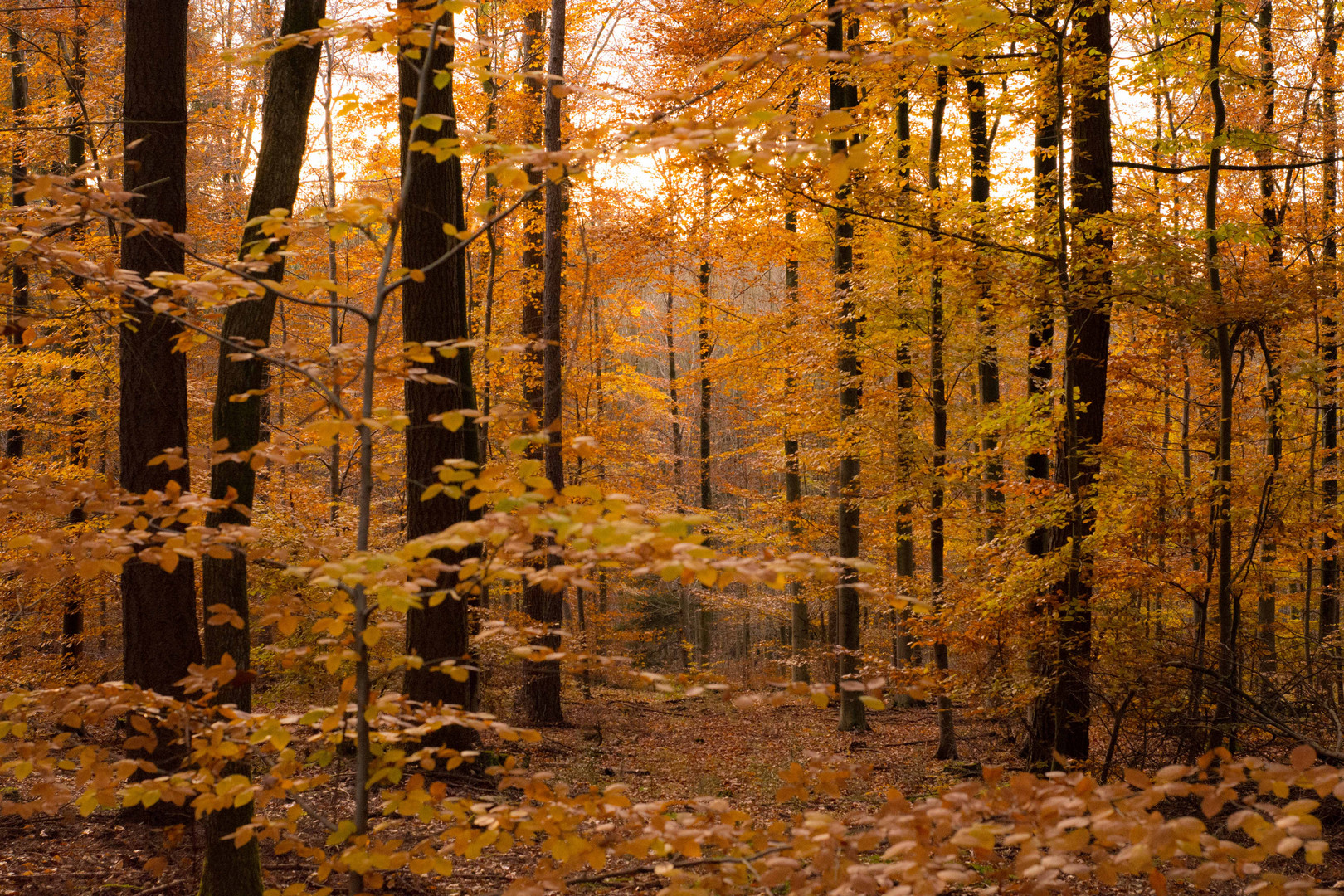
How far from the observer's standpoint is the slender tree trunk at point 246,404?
150 inches

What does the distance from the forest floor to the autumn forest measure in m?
0.06

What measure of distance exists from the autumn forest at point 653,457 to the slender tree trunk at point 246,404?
30 millimetres

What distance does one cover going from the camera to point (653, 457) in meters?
15.0

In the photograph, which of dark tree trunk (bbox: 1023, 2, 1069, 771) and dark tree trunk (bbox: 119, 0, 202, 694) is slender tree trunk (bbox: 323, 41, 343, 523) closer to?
dark tree trunk (bbox: 119, 0, 202, 694)

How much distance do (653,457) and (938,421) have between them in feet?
18.7

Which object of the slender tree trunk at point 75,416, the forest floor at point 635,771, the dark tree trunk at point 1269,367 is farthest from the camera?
the slender tree trunk at point 75,416

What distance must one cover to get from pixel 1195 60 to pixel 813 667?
41.2 feet

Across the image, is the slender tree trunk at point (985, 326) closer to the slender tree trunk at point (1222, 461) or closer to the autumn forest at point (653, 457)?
the autumn forest at point (653, 457)

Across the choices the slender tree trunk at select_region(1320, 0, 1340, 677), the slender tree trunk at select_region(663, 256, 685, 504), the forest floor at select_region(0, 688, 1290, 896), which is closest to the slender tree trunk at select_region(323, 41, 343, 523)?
the forest floor at select_region(0, 688, 1290, 896)

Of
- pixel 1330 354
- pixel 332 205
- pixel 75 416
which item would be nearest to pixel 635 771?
pixel 75 416

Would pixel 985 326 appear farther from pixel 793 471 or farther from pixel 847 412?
pixel 793 471

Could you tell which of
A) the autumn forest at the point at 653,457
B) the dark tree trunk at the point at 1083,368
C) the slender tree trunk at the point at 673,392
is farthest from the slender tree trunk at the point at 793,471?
the dark tree trunk at the point at 1083,368

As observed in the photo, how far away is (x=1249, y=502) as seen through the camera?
7.36 meters

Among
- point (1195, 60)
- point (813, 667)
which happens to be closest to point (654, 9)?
point (1195, 60)
